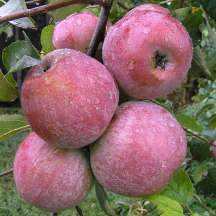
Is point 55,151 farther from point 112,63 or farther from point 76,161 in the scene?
point 112,63

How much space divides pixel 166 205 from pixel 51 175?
310mm

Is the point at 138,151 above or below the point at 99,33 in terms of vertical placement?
below

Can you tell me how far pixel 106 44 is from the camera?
2.66ft

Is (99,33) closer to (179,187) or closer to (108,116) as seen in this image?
(108,116)

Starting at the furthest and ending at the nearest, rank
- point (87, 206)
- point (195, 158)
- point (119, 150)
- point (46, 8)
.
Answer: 1. point (87, 206)
2. point (195, 158)
3. point (119, 150)
4. point (46, 8)

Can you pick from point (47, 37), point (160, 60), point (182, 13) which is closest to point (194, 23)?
point (182, 13)

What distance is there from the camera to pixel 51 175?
31.8 inches

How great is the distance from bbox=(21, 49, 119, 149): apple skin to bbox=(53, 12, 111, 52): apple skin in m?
0.22

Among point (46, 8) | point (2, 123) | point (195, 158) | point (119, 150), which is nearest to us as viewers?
point (46, 8)

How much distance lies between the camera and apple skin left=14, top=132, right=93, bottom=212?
0.81 m

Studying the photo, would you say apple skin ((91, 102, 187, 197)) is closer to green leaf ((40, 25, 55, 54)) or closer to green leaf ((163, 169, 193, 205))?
green leaf ((163, 169, 193, 205))

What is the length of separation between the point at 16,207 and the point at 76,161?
2.76 m

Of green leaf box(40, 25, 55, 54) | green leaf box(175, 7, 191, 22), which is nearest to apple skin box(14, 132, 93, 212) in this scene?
green leaf box(40, 25, 55, 54)

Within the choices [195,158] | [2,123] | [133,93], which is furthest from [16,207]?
[133,93]
